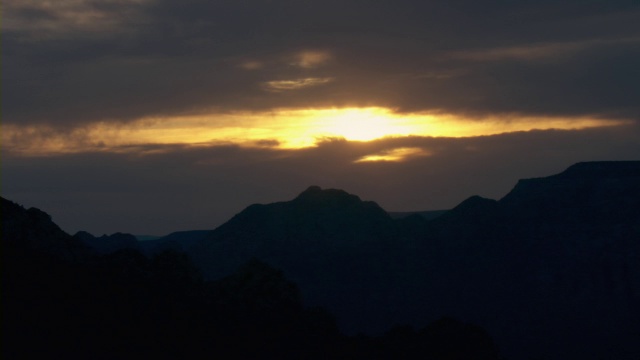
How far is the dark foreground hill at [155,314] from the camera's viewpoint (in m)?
94.9

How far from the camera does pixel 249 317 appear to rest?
132250 millimetres

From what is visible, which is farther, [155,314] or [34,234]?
[34,234]

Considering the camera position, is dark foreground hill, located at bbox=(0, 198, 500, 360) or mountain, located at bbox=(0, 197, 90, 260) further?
mountain, located at bbox=(0, 197, 90, 260)

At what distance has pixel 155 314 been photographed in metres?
115

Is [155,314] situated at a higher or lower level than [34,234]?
lower

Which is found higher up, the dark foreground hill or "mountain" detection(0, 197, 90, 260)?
"mountain" detection(0, 197, 90, 260)

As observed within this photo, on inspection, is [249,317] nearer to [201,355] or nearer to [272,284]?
[272,284]

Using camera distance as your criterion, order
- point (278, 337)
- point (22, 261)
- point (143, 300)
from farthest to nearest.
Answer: point (278, 337), point (143, 300), point (22, 261)

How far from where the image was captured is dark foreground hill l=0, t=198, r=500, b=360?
311ft

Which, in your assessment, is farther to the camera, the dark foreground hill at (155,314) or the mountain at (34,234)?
the mountain at (34,234)

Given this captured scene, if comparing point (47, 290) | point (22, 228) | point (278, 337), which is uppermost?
point (22, 228)

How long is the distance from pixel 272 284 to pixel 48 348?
179 feet

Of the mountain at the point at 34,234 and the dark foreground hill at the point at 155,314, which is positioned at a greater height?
the mountain at the point at 34,234

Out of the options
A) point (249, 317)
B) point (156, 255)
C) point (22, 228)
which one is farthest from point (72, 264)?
point (249, 317)
